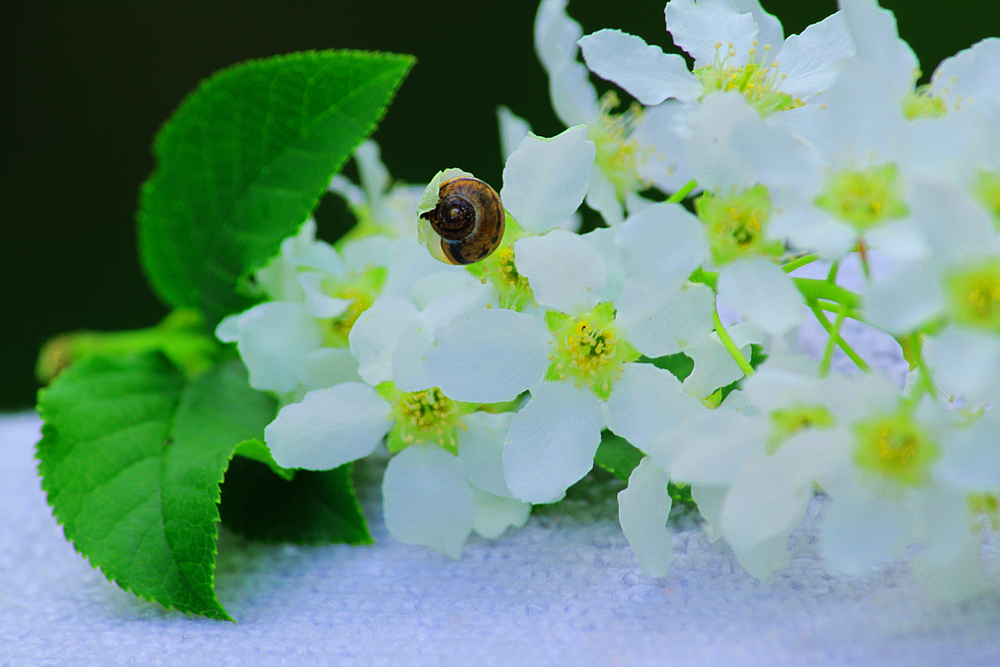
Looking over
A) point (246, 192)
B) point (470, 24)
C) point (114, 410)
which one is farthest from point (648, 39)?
point (470, 24)

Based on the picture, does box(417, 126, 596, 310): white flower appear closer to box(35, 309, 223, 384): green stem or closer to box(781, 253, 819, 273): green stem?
box(781, 253, 819, 273): green stem

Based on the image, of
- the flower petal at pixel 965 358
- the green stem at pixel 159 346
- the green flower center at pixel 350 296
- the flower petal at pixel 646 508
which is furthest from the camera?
the green stem at pixel 159 346

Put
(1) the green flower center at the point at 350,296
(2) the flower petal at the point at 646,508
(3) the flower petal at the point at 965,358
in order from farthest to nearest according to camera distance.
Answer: (1) the green flower center at the point at 350,296 → (2) the flower petal at the point at 646,508 → (3) the flower petal at the point at 965,358

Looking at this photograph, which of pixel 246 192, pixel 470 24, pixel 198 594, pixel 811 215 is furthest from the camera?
pixel 470 24

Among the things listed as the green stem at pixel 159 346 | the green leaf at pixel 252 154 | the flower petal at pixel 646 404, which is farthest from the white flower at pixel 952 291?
the green stem at pixel 159 346

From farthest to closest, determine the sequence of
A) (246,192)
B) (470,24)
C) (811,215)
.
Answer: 1. (470,24)
2. (246,192)
3. (811,215)

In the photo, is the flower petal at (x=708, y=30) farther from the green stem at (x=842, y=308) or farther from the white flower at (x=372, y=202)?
the white flower at (x=372, y=202)

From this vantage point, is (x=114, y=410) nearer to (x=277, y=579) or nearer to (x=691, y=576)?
(x=277, y=579)

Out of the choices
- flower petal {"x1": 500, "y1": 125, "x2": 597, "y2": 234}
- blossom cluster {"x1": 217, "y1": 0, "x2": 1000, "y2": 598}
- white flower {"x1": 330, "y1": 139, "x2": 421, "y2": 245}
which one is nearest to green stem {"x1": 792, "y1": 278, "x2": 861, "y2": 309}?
blossom cluster {"x1": 217, "y1": 0, "x2": 1000, "y2": 598}
